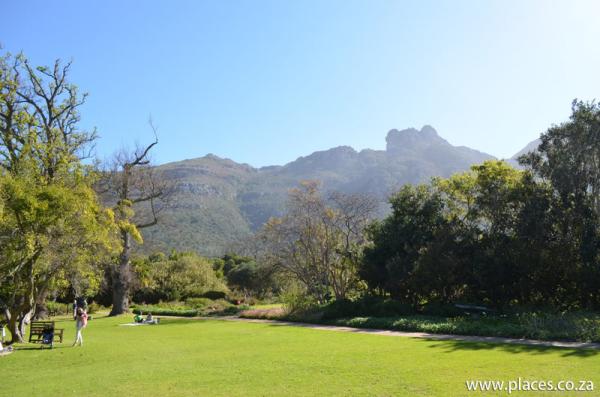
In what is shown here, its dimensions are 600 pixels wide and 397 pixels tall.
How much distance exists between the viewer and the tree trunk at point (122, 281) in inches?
1366

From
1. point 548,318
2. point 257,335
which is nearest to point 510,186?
point 548,318

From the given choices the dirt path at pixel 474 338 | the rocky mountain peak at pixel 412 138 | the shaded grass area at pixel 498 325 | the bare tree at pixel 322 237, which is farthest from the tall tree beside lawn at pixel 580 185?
the rocky mountain peak at pixel 412 138

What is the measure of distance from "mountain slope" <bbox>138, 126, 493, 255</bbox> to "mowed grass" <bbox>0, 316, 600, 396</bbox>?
2830cm

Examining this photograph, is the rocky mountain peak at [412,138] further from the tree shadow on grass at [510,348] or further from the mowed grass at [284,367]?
the mowed grass at [284,367]

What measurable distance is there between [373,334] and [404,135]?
173 m

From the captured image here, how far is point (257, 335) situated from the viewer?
19.1 metres

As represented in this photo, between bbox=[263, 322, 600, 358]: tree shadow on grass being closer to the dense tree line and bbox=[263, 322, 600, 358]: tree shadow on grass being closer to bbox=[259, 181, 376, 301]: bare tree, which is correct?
the dense tree line

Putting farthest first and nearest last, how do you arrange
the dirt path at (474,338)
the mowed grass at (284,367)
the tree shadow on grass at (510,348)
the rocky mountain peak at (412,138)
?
the rocky mountain peak at (412,138) → the dirt path at (474,338) → the tree shadow on grass at (510,348) → the mowed grass at (284,367)

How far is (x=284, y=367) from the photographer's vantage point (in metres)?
11.2

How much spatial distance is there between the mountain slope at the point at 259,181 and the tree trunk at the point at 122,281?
6111 millimetres

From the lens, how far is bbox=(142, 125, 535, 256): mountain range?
7950cm

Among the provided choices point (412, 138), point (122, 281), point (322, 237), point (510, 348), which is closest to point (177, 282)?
point (122, 281)

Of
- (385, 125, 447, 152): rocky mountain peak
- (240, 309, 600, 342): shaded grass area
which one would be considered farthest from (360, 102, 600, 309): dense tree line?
(385, 125, 447, 152): rocky mountain peak

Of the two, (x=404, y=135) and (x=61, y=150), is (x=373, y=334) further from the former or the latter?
(x=404, y=135)
